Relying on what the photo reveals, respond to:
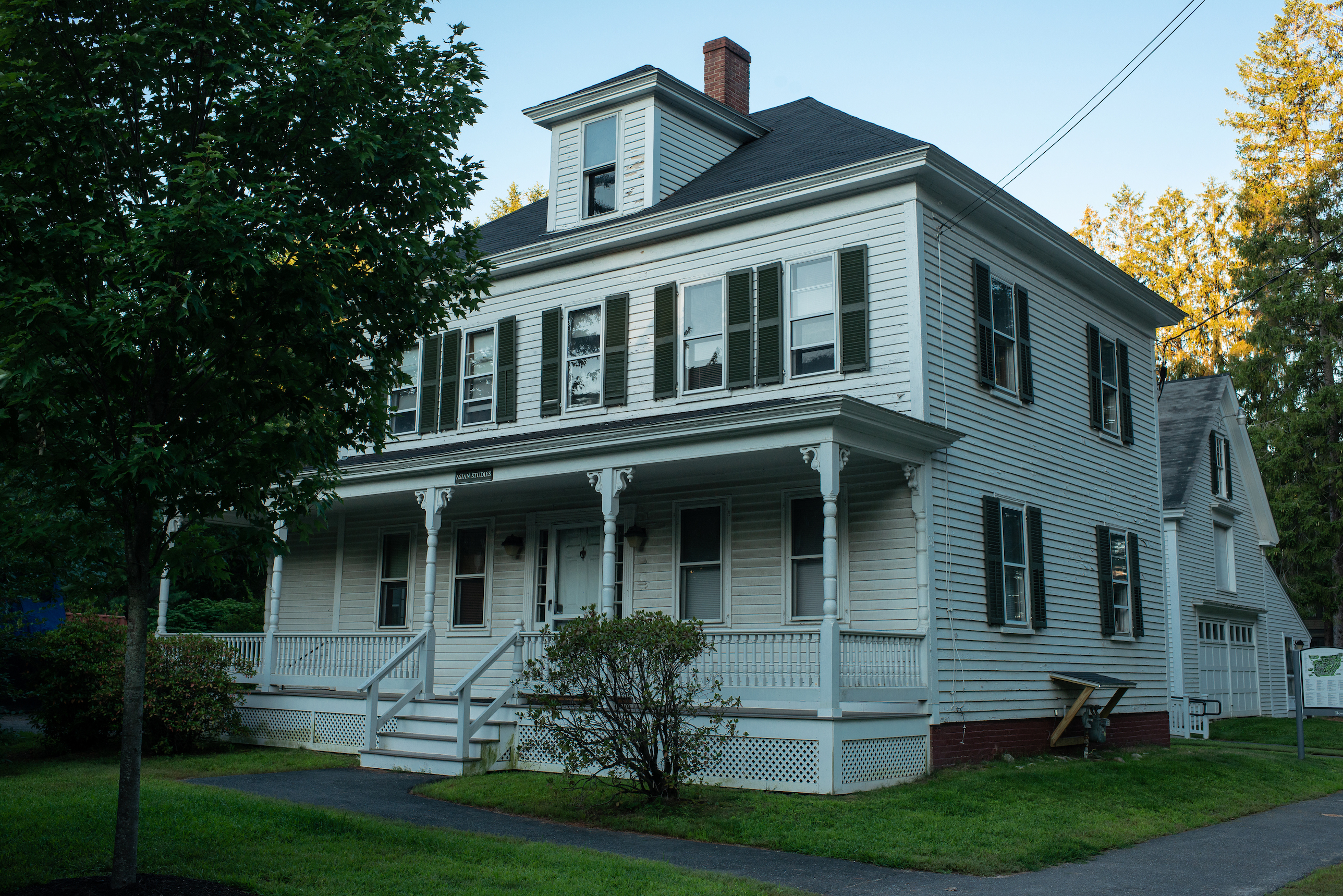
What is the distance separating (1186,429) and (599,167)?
15.3 m

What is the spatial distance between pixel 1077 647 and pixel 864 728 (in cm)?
579

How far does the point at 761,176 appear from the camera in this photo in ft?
52.3

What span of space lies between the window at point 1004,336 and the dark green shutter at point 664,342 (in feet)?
14.5

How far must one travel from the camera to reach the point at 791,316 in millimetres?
14758

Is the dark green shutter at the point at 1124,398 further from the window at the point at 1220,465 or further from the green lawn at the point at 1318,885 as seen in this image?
the green lawn at the point at 1318,885

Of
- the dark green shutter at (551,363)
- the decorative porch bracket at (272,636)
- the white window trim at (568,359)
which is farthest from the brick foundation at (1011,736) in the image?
the decorative porch bracket at (272,636)

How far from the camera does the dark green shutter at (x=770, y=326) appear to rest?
48.1ft

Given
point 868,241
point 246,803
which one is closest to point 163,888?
point 246,803

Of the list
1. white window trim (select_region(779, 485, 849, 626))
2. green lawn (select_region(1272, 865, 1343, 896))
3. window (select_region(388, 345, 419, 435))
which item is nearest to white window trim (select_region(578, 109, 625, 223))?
window (select_region(388, 345, 419, 435))

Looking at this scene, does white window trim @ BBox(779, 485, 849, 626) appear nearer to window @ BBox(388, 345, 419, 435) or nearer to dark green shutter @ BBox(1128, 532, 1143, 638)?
dark green shutter @ BBox(1128, 532, 1143, 638)

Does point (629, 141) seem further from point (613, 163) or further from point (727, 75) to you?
point (727, 75)

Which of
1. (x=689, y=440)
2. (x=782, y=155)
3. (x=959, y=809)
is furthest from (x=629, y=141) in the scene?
(x=959, y=809)

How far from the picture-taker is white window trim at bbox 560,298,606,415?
16.3 meters

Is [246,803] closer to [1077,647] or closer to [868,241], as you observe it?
[868,241]
